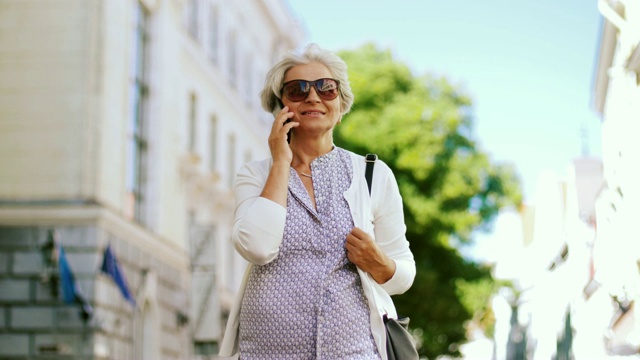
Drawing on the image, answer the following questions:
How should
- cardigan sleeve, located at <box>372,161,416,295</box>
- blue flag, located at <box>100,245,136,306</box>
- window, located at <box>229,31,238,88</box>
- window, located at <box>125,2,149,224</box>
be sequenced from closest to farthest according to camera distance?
cardigan sleeve, located at <box>372,161,416,295</box> < blue flag, located at <box>100,245,136,306</box> < window, located at <box>125,2,149,224</box> < window, located at <box>229,31,238,88</box>

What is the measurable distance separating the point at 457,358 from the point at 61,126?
30.4 metres

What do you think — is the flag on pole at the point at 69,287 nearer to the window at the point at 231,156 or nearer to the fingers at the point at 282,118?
the window at the point at 231,156

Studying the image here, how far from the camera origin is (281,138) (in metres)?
4.25

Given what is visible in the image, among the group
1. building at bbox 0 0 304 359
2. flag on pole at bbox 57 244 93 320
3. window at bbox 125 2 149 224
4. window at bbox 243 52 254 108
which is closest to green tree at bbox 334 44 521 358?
window at bbox 243 52 254 108

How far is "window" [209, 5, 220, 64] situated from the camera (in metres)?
34.8

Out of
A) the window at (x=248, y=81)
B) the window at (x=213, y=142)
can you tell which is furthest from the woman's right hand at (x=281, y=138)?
the window at (x=248, y=81)

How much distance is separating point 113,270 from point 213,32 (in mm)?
15062

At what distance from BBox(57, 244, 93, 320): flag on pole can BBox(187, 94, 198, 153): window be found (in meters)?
10.3

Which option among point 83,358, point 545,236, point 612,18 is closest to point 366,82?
point 545,236

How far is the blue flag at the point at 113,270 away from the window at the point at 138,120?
3083 millimetres

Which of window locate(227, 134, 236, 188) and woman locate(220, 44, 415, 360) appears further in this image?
window locate(227, 134, 236, 188)

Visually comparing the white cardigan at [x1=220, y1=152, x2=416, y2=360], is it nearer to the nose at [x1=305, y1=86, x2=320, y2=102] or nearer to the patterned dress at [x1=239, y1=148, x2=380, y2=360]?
the patterned dress at [x1=239, y1=148, x2=380, y2=360]

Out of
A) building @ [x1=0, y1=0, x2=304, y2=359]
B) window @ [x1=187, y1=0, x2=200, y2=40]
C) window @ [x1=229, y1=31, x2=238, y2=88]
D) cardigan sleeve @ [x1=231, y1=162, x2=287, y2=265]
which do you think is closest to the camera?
cardigan sleeve @ [x1=231, y1=162, x2=287, y2=265]

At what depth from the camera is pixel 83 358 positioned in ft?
68.9
